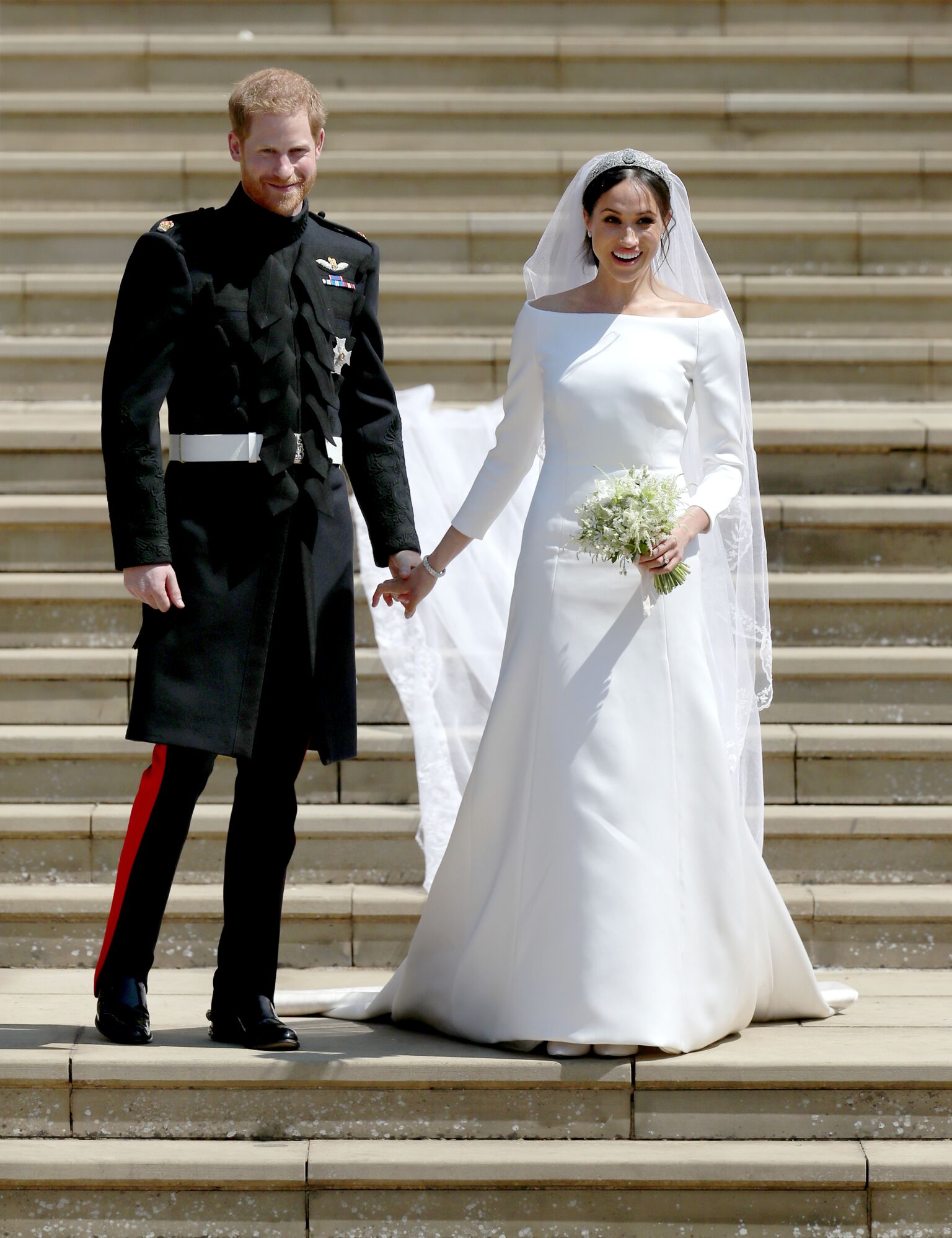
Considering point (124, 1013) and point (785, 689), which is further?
point (785, 689)

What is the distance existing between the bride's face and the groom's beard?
660mm

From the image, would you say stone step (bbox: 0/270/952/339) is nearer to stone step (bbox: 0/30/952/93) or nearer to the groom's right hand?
stone step (bbox: 0/30/952/93)

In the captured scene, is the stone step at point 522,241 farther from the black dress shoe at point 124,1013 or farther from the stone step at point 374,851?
the black dress shoe at point 124,1013

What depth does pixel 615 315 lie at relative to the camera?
11.6 ft

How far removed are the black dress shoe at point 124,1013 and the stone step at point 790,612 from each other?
176 centimetres

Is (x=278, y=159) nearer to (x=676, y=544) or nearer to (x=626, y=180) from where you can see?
(x=626, y=180)

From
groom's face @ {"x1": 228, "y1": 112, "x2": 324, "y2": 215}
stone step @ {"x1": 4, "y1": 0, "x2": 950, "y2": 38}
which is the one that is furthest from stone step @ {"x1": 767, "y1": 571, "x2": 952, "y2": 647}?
stone step @ {"x1": 4, "y1": 0, "x2": 950, "y2": 38}

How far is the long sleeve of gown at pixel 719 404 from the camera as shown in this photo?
3531 mm

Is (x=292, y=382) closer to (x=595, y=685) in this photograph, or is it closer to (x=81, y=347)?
(x=595, y=685)

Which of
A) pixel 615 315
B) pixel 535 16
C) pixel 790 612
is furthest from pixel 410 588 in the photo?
pixel 535 16

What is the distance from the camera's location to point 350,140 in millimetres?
7062

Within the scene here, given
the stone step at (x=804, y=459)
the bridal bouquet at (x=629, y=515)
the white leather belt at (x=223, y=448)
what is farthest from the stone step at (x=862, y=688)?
the white leather belt at (x=223, y=448)

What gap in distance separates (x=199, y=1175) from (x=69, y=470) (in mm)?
2882

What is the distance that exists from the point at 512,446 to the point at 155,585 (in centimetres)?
93
